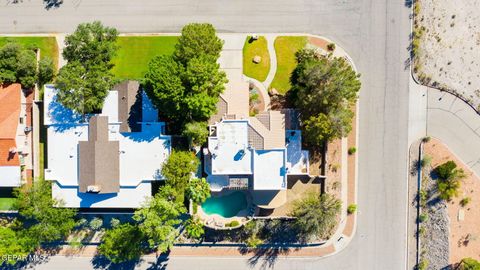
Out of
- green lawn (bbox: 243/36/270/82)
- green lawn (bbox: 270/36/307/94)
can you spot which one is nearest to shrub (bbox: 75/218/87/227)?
green lawn (bbox: 243/36/270/82)

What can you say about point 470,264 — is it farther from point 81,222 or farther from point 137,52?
point 137,52

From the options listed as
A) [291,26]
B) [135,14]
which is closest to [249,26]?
[291,26]

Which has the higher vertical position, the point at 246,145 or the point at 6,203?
the point at 246,145

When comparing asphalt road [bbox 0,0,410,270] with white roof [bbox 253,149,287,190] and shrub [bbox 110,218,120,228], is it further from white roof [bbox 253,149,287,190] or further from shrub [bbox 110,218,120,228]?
shrub [bbox 110,218,120,228]

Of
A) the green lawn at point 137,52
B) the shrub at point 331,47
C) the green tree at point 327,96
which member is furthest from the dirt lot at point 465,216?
the green lawn at point 137,52

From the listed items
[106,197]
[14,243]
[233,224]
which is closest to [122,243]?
[106,197]

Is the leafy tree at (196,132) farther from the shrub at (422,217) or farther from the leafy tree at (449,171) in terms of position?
the leafy tree at (449,171)

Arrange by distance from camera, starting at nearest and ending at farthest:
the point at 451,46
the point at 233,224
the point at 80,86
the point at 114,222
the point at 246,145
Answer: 1. the point at 80,86
2. the point at 246,145
3. the point at 114,222
4. the point at 451,46
5. the point at 233,224
